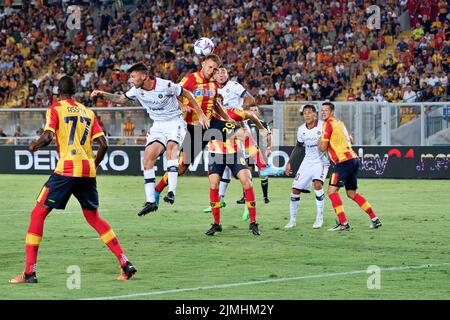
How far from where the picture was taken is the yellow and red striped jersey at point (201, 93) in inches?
652

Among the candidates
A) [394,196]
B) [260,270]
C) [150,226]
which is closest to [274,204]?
[394,196]

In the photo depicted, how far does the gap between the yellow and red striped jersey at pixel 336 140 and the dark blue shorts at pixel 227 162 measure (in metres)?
1.55

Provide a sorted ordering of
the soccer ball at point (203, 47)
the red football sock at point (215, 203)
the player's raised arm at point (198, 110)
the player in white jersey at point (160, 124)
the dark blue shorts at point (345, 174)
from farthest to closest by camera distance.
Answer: the soccer ball at point (203, 47) < the dark blue shorts at point (345, 174) < the player in white jersey at point (160, 124) < the red football sock at point (215, 203) < the player's raised arm at point (198, 110)

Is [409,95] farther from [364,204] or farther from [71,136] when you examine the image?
[71,136]

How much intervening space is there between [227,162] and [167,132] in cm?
146

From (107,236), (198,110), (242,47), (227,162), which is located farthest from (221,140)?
(242,47)

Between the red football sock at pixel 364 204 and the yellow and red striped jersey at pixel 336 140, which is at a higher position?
the yellow and red striped jersey at pixel 336 140

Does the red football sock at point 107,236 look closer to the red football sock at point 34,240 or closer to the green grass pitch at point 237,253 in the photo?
the green grass pitch at point 237,253

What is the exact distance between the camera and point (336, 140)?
55.5ft

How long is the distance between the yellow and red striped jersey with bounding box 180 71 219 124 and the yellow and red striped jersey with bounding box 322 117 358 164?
192 centimetres

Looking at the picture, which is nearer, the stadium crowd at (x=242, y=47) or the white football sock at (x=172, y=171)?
the white football sock at (x=172, y=171)

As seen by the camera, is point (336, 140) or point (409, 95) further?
point (409, 95)

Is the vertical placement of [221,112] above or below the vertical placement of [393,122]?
above

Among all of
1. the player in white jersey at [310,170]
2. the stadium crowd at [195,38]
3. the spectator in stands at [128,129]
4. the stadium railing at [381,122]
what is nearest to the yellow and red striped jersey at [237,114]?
the player in white jersey at [310,170]
